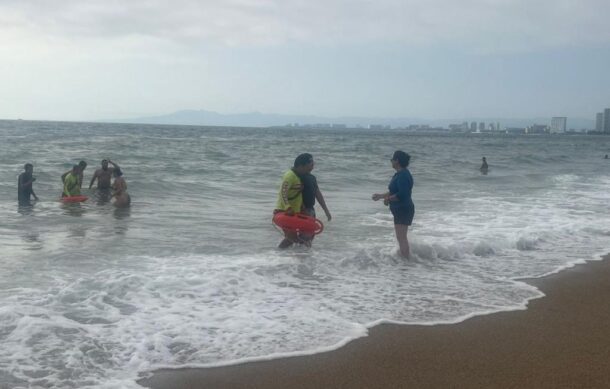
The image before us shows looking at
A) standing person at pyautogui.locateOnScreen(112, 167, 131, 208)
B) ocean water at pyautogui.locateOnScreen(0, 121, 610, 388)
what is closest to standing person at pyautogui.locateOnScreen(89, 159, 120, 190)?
ocean water at pyautogui.locateOnScreen(0, 121, 610, 388)

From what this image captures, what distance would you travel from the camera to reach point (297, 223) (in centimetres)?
884

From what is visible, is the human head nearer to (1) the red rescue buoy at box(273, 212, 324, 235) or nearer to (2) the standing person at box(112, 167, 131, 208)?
(1) the red rescue buoy at box(273, 212, 324, 235)

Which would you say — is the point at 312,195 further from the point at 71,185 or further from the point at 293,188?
the point at 71,185

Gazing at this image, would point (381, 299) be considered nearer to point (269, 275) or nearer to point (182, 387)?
point (269, 275)

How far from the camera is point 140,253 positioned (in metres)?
8.99

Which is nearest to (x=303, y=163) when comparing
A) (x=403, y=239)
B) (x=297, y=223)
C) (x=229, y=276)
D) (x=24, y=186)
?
(x=297, y=223)

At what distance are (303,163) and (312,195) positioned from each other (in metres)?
0.56

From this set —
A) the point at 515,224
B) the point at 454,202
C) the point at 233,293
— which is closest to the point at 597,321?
the point at 233,293

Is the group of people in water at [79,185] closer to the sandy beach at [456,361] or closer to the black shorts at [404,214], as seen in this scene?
the black shorts at [404,214]

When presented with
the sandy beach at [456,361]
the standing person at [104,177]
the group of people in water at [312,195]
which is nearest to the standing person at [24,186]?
the standing person at [104,177]

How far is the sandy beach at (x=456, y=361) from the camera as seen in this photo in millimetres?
4492

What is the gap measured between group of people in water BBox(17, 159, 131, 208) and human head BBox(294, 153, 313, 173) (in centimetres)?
706

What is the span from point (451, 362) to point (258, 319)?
185 cm

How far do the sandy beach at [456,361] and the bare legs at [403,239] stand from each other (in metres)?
2.67
